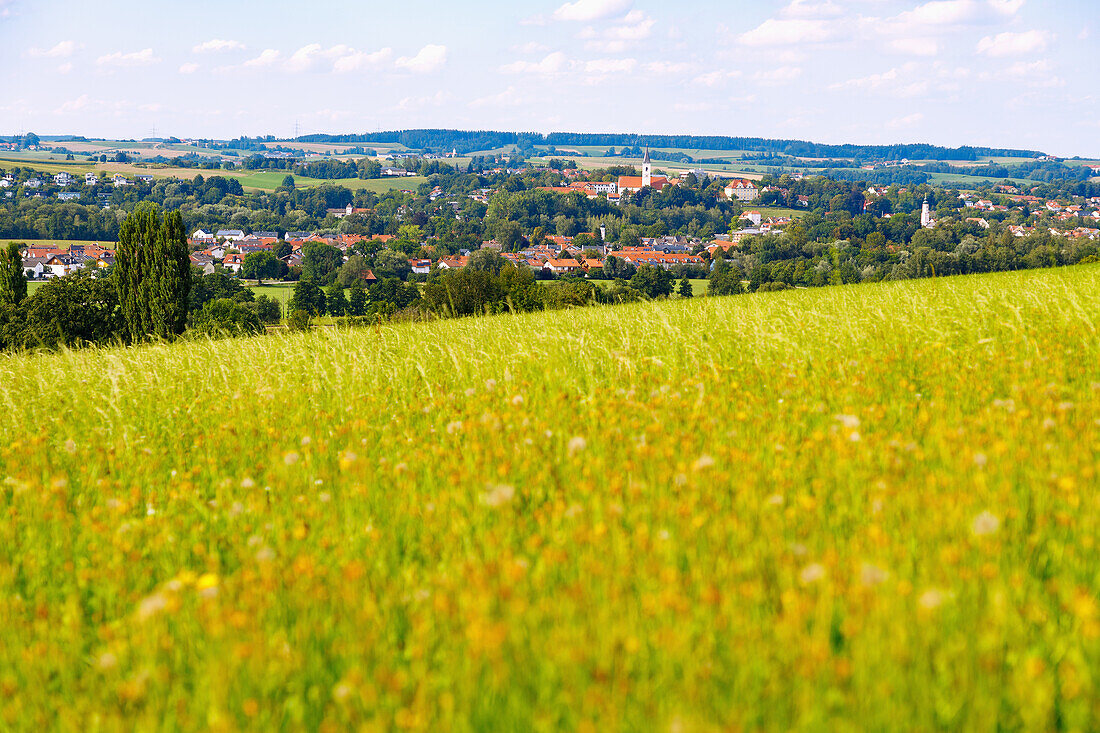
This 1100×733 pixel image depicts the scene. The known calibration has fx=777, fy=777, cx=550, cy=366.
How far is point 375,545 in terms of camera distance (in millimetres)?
3441

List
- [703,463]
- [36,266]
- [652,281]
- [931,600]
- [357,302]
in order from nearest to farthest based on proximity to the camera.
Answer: [931,600]
[703,463]
[357,302]
[652,281]
[36,266]

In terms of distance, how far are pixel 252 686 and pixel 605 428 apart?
273 centimetres

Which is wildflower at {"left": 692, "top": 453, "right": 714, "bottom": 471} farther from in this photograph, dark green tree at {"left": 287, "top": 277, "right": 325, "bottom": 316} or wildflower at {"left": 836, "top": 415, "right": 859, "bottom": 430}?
dark green tree at {"left": 287, "top": 277, "right": 325, "bottom": 316}

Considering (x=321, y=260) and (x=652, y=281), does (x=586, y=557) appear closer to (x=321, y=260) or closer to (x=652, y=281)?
(x=652, y=281)

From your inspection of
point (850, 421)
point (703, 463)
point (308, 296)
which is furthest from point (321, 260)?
point (703, 463)

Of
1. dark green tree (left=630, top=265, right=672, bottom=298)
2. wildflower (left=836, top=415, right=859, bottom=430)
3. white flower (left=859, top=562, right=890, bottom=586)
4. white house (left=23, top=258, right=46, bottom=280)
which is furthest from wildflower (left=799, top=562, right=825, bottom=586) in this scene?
white house (left=23, top=258, right=46, bottom=280)

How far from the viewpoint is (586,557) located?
2949 mm

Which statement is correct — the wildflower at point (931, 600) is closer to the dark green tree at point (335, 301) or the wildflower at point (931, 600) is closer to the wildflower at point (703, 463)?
the wildflower at point (703, 463)

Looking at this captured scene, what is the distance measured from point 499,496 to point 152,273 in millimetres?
41601

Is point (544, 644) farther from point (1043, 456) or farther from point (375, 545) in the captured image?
point (1043, 456)

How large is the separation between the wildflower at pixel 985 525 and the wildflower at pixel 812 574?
0.66 meters

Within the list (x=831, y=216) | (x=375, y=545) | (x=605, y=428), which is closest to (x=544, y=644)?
(x=375, y=545)

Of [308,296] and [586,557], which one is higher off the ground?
[586,557]

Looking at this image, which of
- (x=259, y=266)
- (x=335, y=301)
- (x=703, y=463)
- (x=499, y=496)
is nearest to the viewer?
(x=499, y=496)
